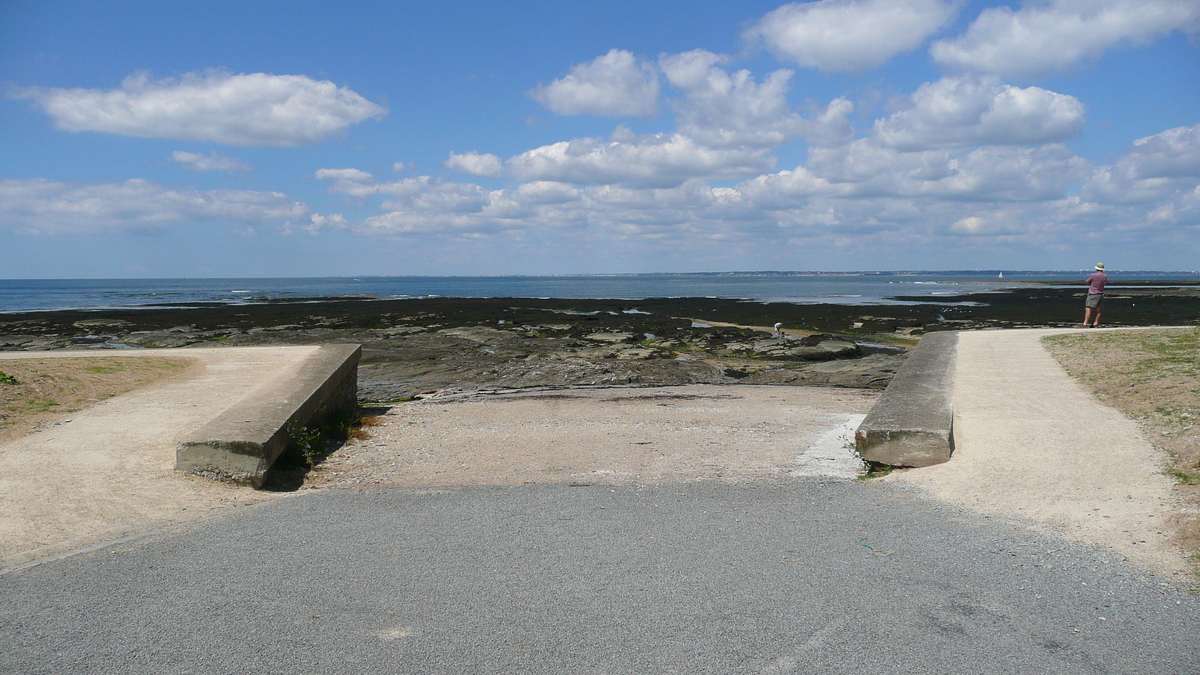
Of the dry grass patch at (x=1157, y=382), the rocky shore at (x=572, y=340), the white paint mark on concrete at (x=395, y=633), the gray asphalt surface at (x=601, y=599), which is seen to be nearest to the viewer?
the gray asphalt surface at (x=601, y=599)

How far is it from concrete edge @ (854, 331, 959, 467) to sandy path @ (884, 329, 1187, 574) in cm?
17

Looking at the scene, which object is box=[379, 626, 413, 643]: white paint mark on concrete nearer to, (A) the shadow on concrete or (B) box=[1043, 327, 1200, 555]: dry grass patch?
(A) the shadow on concrete

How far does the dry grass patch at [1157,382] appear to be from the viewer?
19.0ft

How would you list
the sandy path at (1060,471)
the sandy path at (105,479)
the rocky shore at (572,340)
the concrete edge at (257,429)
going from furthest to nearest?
the rocky shore at (572,340) < the concrete edge at (257,429) < the sandy path at (105,479) < the sandy path at (1060,471)

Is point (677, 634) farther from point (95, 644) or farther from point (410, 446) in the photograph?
point (410, 446)

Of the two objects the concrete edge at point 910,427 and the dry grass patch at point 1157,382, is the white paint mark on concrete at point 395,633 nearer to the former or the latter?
the dry grass patch at point 1157,382

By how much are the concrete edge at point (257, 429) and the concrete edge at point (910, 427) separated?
521 centimetres

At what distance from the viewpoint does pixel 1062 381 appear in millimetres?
10305

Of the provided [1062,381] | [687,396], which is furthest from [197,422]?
[1062,381]

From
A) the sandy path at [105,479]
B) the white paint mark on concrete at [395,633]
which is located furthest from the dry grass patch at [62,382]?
the white paint mark on concrete at [395,633]

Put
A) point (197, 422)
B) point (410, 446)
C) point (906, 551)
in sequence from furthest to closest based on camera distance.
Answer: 1. point (410, 446)
2. point (197, 422)
3. point (906, 551)

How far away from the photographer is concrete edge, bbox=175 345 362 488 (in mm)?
6426

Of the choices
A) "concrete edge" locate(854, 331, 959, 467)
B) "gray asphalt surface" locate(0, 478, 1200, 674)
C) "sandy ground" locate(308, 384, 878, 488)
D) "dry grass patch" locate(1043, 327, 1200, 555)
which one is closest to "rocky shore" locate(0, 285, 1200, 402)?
"sandy ground" locate(308, 384, 878, 488)

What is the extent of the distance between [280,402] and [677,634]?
607cm
